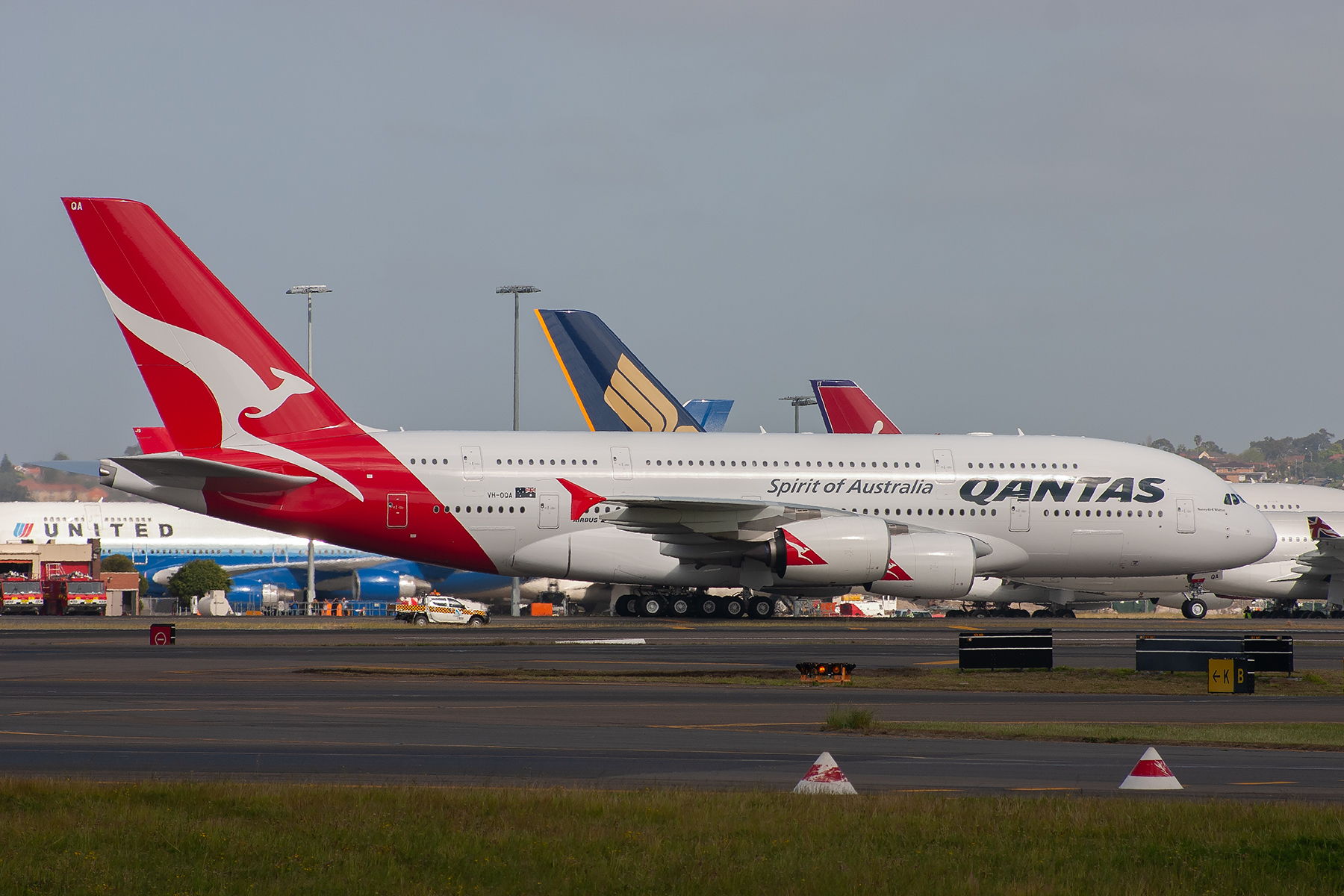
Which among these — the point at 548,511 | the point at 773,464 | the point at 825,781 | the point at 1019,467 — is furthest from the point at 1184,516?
the point at 825,781

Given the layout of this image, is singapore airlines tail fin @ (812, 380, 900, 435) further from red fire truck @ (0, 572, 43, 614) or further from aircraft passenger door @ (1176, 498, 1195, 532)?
red fire truck @ (0, 572, 43, 614)

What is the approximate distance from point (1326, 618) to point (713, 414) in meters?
34.9

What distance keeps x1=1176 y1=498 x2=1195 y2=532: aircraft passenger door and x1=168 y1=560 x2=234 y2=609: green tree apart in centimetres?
5442

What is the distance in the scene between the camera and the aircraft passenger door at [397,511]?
130 ft

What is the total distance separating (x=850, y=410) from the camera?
61.6 metres

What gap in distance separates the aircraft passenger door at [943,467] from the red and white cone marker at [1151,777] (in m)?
31.1

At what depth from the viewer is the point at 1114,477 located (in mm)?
43875

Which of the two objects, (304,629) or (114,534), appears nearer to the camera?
(304,629)

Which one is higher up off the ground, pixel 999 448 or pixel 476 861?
pixel 999 448

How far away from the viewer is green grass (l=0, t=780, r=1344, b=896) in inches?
323

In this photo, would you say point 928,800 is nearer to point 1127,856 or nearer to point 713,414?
point 1127,856

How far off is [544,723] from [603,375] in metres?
37.6

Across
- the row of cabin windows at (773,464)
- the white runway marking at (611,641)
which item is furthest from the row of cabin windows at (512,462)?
the white runway marking at (611,641)

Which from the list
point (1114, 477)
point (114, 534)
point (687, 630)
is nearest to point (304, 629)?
point (687, 630)
